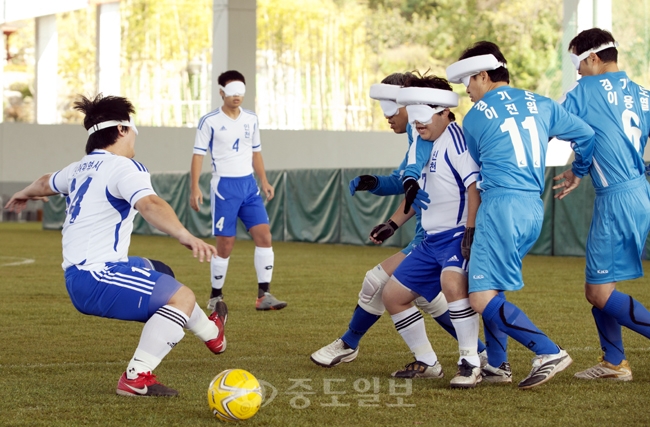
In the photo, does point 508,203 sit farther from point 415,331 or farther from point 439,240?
point 415,331

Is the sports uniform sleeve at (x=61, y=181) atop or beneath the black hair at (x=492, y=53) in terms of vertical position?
beneath

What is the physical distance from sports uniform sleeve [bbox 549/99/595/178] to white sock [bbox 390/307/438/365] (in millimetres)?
1239

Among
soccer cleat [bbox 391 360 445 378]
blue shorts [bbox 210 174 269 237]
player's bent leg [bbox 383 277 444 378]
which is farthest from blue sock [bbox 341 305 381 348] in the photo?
blue shorts [bbox 210 174 269 237]

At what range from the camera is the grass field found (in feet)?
13.5

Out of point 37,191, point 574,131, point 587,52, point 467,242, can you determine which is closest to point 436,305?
point 467,242

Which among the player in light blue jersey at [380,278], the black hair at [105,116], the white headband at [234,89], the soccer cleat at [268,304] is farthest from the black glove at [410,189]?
the white headband at [234,89]

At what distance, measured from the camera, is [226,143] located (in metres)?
8.77

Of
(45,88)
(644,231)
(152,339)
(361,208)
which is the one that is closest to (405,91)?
(644,231)

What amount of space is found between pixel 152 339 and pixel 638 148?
2773mm

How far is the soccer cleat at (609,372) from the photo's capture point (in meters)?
4.96

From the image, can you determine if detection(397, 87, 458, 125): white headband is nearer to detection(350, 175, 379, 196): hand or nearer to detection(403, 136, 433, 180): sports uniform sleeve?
detection(403, 136, 433, 180): sports uniform sleeve

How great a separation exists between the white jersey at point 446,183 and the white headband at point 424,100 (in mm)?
118

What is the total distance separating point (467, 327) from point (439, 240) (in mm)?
488

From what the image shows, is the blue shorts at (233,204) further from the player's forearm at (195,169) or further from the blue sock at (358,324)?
the blue sock at (358,324)
